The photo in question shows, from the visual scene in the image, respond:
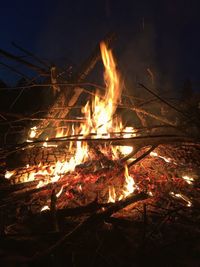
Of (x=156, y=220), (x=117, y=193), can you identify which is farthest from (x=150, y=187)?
(x=156, y=220)

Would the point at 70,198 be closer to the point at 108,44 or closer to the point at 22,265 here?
the point at 22,265

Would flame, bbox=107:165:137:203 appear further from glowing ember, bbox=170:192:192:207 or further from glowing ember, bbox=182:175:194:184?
glowing ember, bbox=182:175:194:184

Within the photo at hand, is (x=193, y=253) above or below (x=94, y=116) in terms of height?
below

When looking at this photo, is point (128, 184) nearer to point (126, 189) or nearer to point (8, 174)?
point (126, 189)

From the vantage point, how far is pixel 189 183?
14.9ft

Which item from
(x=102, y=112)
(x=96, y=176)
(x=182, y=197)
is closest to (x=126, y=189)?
(x=96, y=176)

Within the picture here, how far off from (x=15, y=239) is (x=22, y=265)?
1.51ft

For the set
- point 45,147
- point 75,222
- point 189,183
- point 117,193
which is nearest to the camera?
point 75,222

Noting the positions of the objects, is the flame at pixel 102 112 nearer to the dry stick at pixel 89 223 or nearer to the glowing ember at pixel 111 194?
the glowing ember at pixel 111 194

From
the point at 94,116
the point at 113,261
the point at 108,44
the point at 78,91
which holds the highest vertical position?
the point at 108,44

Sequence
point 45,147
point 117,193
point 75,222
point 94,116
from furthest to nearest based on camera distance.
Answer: point 94,116, point 45,147, point 117,193, point 75,222

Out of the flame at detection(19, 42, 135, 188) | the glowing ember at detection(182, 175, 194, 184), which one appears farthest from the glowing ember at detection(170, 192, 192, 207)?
the flame at detection(19, 42, 135, 188)

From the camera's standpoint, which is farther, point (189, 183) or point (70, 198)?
point (189, 183)

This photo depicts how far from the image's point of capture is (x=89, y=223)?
299 cm
